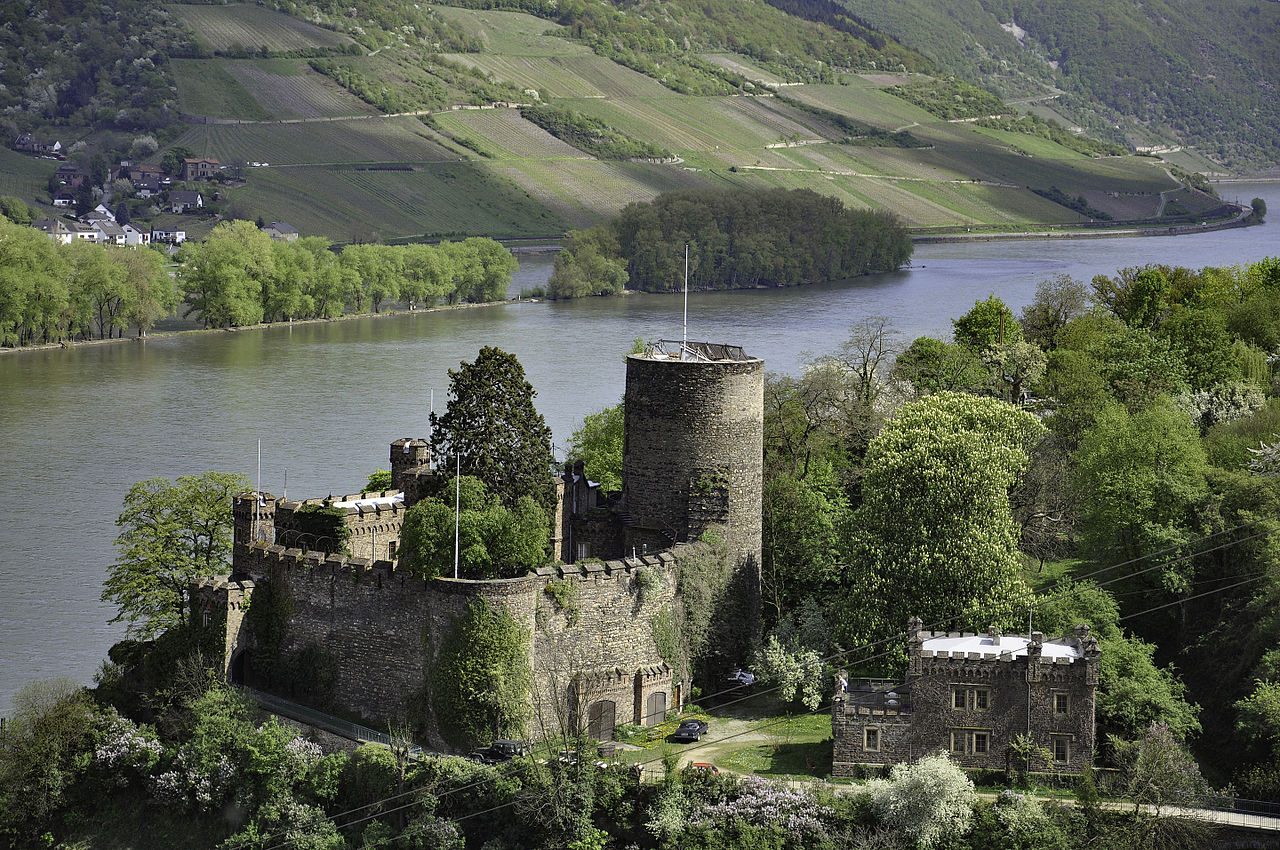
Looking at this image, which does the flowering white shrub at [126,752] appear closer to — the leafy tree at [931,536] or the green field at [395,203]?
the leafy tree at [931,536]

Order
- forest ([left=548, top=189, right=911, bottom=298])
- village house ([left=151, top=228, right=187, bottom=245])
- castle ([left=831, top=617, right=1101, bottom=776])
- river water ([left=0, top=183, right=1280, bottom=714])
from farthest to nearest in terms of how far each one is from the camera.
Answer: village house ([left=151, top=228, right=187, bottom=245]), forest ([left=548, top=189, right=911, bottom=298]), river water ([left=0, top=183, right=1280, bottom=714]), castle ([left=831, top=617, right=1101, bottom=776])

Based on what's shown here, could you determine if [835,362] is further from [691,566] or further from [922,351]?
[691,566]

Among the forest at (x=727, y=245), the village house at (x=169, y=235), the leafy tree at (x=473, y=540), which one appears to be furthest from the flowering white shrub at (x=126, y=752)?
the village house at (x=169, y=235)

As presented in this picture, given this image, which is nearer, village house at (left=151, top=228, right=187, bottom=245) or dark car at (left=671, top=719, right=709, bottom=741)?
dark car at (left=671, top=719, right=709, bottom=741)

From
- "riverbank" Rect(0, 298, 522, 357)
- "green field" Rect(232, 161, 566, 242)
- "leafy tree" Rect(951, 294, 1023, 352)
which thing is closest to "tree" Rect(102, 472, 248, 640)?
"leafy tree" Rect(951, 294, 1023, 352)

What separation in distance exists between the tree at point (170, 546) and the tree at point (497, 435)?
6789mm

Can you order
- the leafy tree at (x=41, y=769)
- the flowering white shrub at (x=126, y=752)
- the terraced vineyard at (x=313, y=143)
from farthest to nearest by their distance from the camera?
1. the terraced vineyard at (x=313, y=143)
2. the leafy tree at (x=41, y=769)
3. the flowering white shrub at (x=126, y=752)

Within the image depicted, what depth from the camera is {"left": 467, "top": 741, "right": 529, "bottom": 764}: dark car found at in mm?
36406

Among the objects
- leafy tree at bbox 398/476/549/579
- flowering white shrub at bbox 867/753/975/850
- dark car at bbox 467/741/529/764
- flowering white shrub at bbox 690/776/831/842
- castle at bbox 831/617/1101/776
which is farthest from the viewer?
leafy tree at bbox 398/476/549/579

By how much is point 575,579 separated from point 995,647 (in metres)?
8.84

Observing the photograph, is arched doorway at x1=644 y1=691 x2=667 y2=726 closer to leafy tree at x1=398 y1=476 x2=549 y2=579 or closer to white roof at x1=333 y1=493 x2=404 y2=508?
leafy tree at x1=398 y1=476 x2=549 y2=579

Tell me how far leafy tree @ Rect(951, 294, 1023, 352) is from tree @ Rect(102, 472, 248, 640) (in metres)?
31.1

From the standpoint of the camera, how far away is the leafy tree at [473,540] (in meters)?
38.0

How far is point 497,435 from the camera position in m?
43.0
